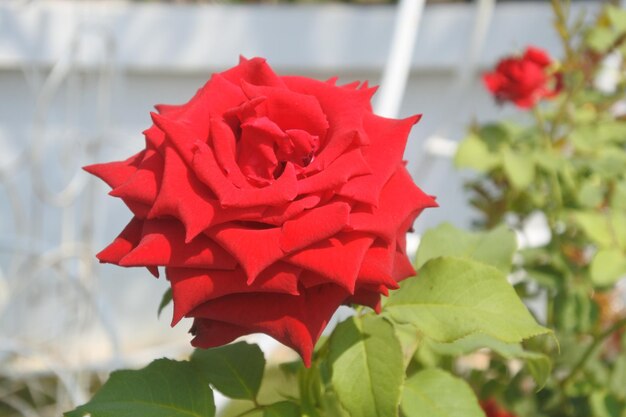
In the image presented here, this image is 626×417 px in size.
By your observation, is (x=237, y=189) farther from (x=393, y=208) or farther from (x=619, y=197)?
(x=619, y=197)

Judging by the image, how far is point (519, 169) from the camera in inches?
42.0

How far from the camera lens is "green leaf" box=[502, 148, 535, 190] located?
104 centimetres

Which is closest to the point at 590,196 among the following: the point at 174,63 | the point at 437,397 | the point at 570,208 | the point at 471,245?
the point at 570,208

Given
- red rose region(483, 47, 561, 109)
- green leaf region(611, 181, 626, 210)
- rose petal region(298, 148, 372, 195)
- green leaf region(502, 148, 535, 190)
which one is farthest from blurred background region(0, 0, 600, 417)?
rose petal region(298, 148, 372, 195)

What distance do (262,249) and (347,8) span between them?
2.65 meters

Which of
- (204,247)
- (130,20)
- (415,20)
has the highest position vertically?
(130,20)

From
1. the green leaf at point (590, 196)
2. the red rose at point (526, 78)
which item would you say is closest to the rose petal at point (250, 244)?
the green leaf at point (590, 196)

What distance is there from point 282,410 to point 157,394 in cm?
8

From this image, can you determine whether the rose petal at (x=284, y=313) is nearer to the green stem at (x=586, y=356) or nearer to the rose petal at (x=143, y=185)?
the rose petal at (x=143, y=185)

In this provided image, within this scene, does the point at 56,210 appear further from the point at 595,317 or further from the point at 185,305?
the point at 185,305

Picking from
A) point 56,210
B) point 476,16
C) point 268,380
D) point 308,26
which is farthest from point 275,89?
point 56,210

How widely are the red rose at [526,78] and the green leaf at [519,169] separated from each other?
0.11m

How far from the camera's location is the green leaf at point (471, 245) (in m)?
0.60

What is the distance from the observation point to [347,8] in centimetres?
292
